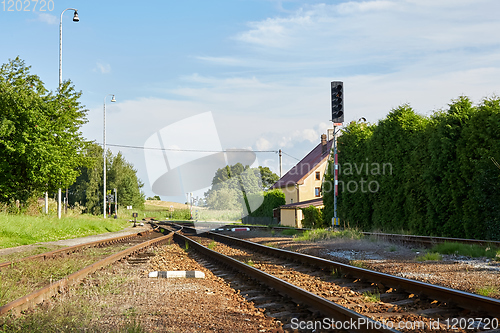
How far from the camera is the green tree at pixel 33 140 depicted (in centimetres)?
2512

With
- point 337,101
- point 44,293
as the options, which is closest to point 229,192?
point 337,101

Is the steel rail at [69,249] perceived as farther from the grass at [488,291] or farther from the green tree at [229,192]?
the green tree at [229,192]

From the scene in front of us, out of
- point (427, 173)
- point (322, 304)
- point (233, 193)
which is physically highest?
point (427, 173)

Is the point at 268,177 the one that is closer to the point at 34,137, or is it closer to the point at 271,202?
the point at 271,202

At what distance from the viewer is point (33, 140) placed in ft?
83.8

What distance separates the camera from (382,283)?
7488mm

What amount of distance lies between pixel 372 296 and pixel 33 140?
2404 cm

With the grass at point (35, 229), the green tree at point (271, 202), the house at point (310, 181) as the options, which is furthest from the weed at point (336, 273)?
the green tree at point (271, 202)

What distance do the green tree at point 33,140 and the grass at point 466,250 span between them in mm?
21406

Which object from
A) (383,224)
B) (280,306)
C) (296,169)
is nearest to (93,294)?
(280,306)

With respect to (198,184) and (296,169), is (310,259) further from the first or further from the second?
(296,169)

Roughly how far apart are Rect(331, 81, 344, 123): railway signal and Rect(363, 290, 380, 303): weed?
14.8 m

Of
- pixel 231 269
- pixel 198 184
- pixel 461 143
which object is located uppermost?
pixel 461 143

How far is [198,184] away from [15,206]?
1474 centimetres
